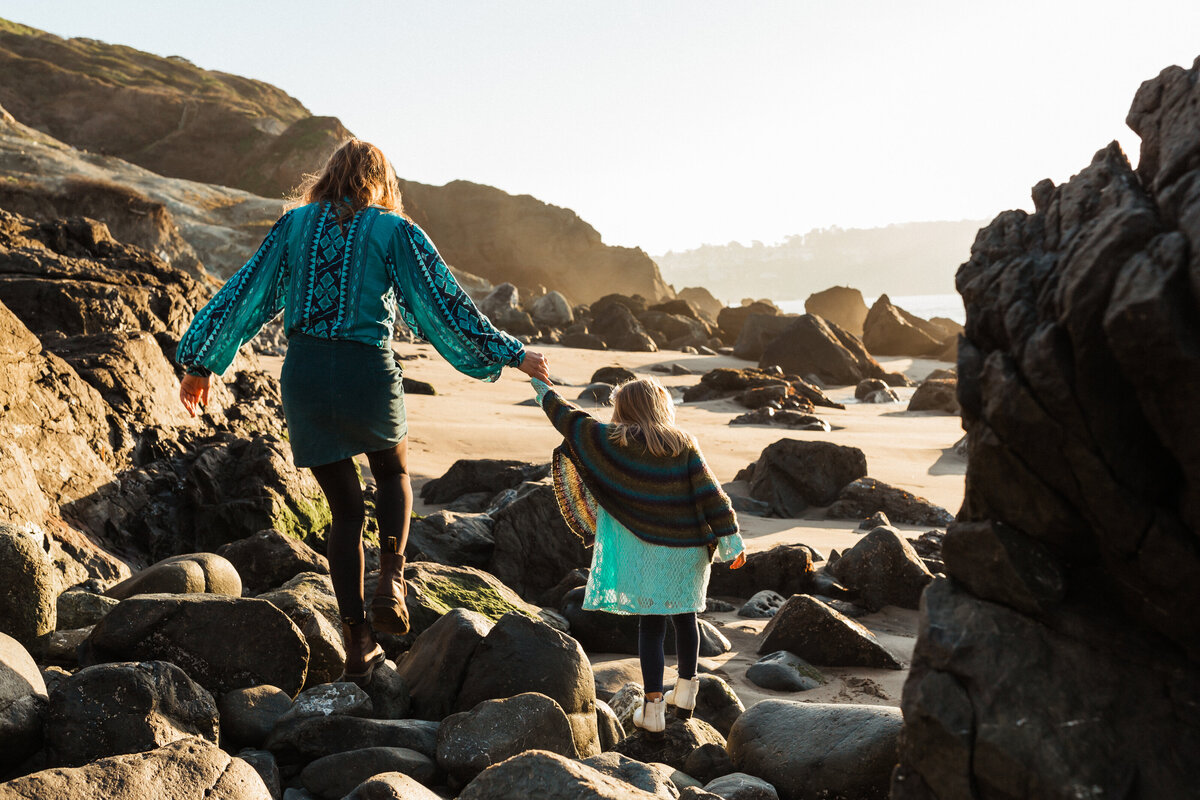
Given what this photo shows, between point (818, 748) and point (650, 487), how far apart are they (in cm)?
112

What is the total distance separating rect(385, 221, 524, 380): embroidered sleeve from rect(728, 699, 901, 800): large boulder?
1.55m

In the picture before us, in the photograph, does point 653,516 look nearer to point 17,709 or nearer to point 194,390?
point 194,390

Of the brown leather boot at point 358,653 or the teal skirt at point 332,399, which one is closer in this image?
the teal skirt at point 332,399

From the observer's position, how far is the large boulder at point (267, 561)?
4.62 meters

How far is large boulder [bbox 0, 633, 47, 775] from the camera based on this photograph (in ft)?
8.52

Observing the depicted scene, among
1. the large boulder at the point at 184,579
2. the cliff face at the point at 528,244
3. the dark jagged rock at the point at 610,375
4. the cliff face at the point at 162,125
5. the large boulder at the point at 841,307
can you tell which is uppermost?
the cliff face at the point at 162,125

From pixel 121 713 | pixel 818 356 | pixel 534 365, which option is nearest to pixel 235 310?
pixel 534 365

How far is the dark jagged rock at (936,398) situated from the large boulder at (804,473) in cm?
770

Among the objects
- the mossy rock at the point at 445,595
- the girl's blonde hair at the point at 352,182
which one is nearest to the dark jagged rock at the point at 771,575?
the mossy rock at the point at 445,595

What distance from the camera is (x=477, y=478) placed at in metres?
8.59

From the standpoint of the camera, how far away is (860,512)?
848cm

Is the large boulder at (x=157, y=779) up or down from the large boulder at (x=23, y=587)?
down

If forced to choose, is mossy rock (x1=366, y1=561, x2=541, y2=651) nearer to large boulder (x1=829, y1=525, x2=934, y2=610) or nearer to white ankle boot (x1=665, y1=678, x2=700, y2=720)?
white ankle boot (x1=665, y1=678, x2=700, y2=720)

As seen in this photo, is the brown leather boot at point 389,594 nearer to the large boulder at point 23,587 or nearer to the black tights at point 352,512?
the black tights at point 352,512
